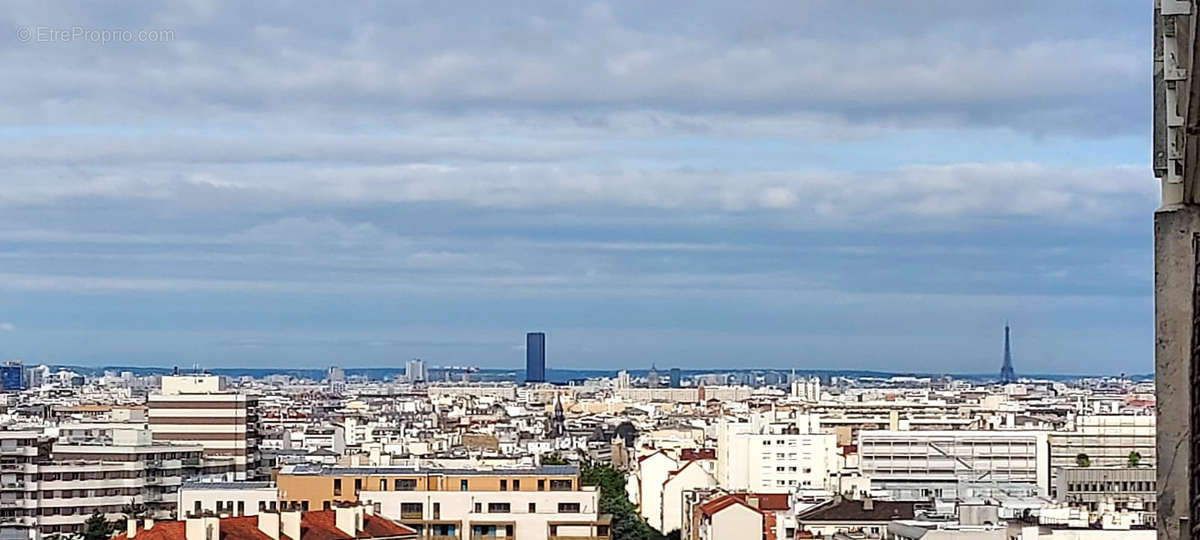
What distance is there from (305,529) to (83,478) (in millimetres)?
27038

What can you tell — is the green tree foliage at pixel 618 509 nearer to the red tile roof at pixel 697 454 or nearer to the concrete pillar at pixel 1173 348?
the red tile roof at pixel 697 454

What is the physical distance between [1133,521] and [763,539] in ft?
57.7

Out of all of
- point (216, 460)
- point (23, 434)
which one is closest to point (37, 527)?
point (23, 434)

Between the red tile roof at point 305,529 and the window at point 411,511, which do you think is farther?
the window at point 411,511

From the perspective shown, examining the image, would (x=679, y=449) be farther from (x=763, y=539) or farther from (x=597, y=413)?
(x=597, y=413)

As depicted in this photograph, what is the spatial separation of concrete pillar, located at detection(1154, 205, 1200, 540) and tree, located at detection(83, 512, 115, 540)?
50.4 meters

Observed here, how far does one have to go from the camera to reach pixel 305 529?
4362 cm

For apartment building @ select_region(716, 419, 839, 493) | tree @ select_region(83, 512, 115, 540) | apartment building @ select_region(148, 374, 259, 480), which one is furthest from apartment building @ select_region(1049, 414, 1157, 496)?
tree @ select_region(83, 512, 115, 540)

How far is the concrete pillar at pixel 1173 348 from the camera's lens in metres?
6.31

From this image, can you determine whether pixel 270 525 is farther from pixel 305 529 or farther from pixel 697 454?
pixel 697 454

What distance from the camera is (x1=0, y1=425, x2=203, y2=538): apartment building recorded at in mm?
67375

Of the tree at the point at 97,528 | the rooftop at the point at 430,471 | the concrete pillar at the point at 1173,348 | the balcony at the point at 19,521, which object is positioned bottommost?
the balcony at the point at 19,521

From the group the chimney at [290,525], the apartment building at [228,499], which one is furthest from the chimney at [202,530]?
the apartment building at [228,499]

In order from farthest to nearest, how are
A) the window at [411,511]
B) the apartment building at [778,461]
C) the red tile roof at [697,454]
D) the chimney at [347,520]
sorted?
1. the red tile roof at [697,454]
2. the apartment building at [778,461]
3. the window at [411,511]
4. the chimney at [347,520]
